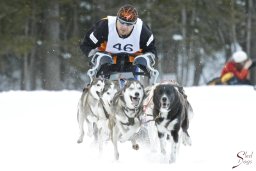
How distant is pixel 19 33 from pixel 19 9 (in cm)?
137

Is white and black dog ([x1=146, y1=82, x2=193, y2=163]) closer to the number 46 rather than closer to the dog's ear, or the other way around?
the dog's ear

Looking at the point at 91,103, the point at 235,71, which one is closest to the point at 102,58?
the point at 91,103

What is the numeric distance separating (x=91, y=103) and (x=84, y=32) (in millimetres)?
17264

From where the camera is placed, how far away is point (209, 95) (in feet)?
45.0

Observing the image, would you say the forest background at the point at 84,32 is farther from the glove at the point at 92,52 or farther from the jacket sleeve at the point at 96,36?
the glove at the point at 92,52

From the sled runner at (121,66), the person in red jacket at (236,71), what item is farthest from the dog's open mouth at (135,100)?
the person in red jacket at (236,71)

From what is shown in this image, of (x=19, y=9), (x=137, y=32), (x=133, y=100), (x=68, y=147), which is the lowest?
(x=68, y=147)

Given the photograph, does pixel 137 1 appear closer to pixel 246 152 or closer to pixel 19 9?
pixel 19 9

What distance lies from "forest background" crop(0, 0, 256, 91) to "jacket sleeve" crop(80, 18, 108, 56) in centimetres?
1361

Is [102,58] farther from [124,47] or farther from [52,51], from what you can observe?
[52,51]

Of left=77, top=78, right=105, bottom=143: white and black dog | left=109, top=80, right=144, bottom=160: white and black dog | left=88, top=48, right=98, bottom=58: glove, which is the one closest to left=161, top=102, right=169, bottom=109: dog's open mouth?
left=109, top=80, right=144, bottom=160: white and black dog

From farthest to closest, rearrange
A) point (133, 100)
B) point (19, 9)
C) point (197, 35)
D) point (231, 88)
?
point (197, 35) → point (19, 9) → point (231, 88) → point (133, 100)

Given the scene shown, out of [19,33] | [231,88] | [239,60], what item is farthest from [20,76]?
[231,88]

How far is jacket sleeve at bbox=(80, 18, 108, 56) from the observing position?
306 inches
